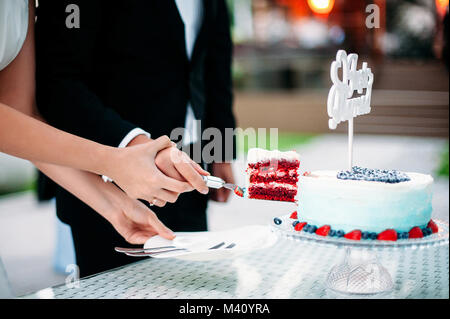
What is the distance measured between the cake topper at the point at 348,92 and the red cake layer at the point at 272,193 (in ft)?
0.52

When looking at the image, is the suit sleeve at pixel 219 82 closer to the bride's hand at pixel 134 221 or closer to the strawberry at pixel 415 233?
the bride's hand at pixel 134 221

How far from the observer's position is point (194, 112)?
150cm

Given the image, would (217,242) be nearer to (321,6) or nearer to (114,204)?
(114,204)

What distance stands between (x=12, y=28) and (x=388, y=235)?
35.0 inches

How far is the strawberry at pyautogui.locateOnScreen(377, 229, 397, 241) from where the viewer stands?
3.55 feet

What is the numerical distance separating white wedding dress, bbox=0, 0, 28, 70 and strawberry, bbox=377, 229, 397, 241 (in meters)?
0.86

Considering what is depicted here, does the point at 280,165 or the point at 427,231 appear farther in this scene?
the point at 280,165

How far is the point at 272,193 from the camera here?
1.26m

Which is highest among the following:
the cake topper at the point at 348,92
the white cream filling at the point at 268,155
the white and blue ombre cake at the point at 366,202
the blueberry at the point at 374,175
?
the cake topper at the point at 348,92

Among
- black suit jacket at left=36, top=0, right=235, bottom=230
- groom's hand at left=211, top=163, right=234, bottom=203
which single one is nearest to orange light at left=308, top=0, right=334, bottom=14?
groom's hand at left=211, top=163, right=234, bottom=203

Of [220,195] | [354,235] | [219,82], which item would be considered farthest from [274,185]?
[219,82]

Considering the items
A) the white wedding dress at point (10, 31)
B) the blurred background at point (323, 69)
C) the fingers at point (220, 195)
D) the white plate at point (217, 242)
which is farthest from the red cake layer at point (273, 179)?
the blurred background at point (323, 69)

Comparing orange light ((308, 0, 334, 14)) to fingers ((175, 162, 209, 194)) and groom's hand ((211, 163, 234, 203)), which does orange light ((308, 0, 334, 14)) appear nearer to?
groom's hand ((211, 163, 234, 203))

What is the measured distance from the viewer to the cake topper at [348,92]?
3.63 ft
